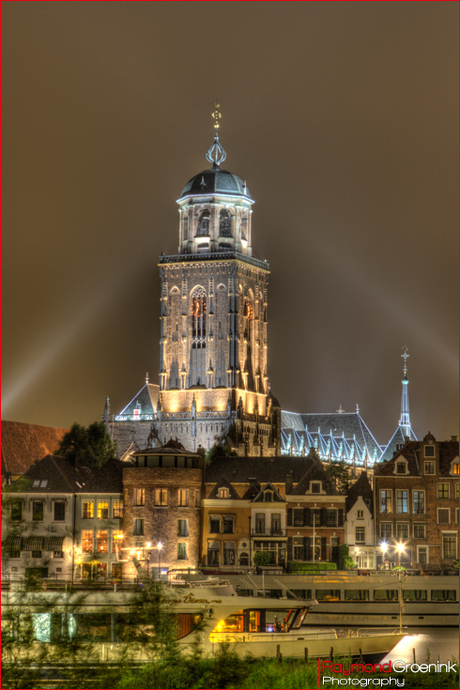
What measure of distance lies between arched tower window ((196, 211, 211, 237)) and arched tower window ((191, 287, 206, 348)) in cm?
722

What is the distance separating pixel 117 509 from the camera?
289ft

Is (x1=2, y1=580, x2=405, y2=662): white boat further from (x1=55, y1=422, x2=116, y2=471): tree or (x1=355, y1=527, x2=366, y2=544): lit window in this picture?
(x1=55, y1=422, x2=116, y2=471): tree

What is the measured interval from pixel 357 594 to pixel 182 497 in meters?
13.2

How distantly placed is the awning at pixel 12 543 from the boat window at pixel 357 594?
165 feet

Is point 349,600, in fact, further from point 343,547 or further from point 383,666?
point 383,666

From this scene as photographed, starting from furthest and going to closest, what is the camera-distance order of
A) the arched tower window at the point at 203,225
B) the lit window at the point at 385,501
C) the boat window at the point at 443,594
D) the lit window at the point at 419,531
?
the arched tower window at the point at 203,225 < the lit window at the point at 385,501 < the lit window at the point at 419,531 < the boat window at the point at 443,594

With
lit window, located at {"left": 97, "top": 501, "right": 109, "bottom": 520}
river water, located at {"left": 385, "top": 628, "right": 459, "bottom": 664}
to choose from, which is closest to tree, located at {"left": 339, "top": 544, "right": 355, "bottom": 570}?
river water, located at {"left": 385, "top": 628, "right": 459, "bottom": 664}

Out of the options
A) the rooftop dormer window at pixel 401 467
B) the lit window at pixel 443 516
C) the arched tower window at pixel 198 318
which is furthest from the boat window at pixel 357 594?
the arched tower window at pixel 198 318

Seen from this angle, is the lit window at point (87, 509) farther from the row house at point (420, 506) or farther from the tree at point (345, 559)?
the row house at point (420, 506)

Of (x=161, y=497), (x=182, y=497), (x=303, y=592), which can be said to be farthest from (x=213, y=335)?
(x=303, y=592)

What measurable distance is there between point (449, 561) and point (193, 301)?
61.8 m

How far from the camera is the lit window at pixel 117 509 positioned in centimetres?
8775

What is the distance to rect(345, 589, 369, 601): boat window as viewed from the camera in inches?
3248

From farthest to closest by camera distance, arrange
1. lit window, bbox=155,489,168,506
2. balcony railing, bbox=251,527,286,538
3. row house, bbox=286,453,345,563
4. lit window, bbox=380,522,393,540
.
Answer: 1. lit window, bbox=380,522,393,540
2. row house, bbox=286,453,345,563
3. balcony railing, bbox=251,527,286,538
4. lit window, bbox=155,489,168,506
